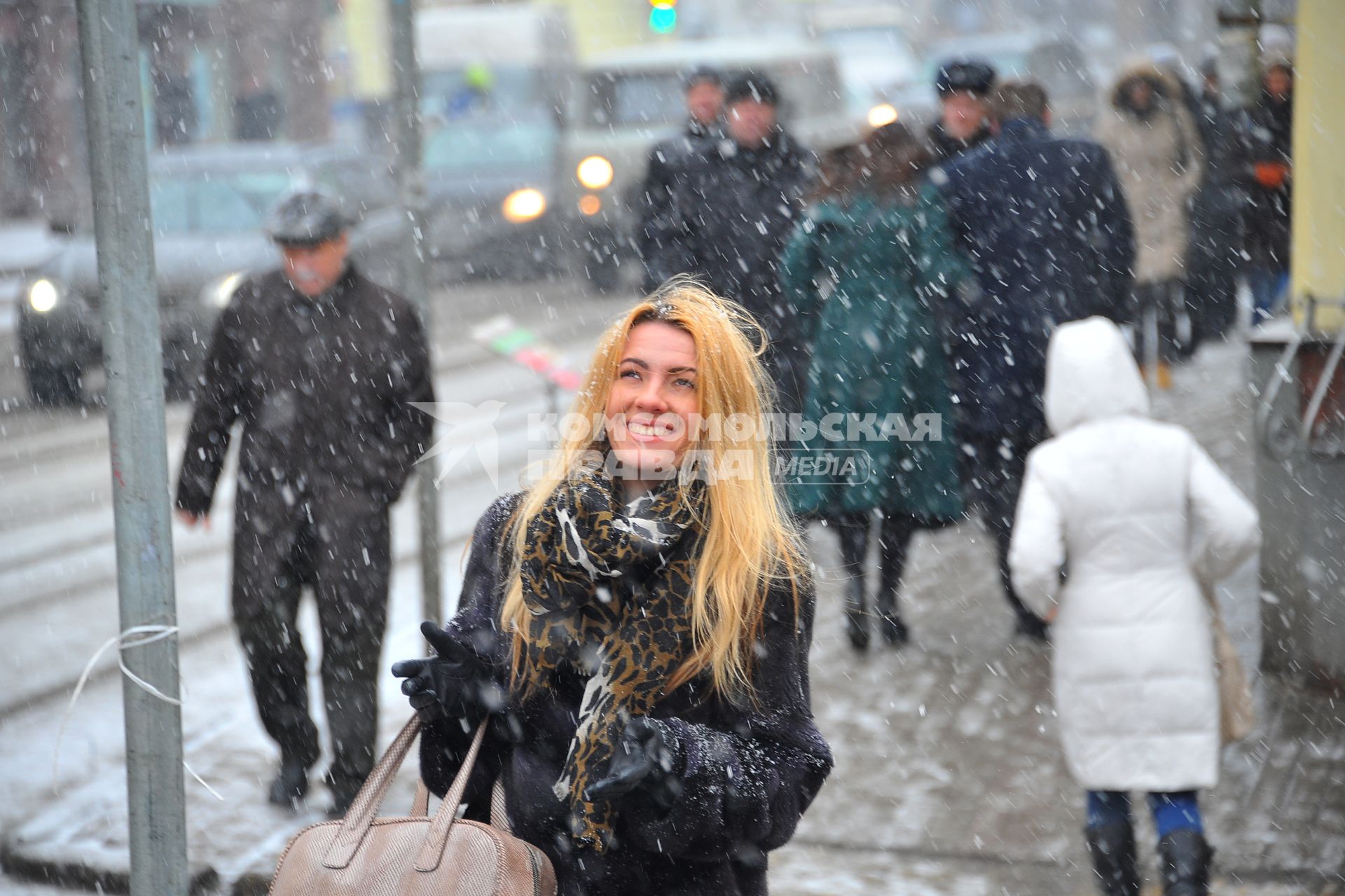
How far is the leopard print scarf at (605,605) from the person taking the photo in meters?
2.57

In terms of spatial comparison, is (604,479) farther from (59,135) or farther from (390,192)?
(59,135)

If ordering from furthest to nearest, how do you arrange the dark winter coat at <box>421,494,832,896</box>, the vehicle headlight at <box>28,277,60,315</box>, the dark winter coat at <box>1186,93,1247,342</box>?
the vehicle headlight at <box>28,277,60,315</box>
the dark winter coat at <box>1186,93,1247,342</box>
the dark winter coat at <box>421,494,832,896</box>

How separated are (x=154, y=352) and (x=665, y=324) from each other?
3.09 ft

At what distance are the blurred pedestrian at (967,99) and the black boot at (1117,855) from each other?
3667mm

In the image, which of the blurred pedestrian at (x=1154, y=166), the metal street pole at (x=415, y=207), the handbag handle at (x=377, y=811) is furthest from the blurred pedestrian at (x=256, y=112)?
the handbag handle at (x=377, y=811)

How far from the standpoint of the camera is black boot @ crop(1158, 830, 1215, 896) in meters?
3.94

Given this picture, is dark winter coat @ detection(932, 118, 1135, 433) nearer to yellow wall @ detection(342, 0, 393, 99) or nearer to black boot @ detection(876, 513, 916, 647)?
black boot @ detection(876, 513, 916, 647)

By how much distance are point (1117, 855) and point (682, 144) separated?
3.88 metres

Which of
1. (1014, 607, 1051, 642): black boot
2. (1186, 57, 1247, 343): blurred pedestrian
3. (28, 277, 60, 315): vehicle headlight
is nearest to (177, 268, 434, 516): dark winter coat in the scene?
(1014, 607, 1051, 642): black boot

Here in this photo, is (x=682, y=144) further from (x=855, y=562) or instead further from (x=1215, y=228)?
(x=1215, y=228)

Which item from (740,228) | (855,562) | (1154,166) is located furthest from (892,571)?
(1154,166)

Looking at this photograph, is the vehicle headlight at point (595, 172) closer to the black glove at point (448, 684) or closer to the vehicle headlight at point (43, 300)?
the vehicle headlight at point (43, 300)

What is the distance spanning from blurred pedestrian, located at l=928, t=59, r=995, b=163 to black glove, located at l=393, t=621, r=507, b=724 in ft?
16.3

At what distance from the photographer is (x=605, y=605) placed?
8.71ft
